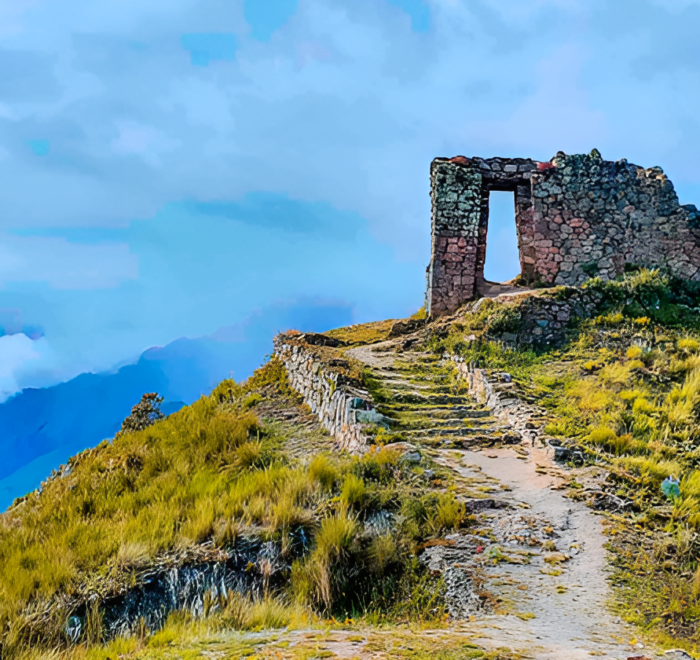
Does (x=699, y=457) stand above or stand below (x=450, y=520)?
above

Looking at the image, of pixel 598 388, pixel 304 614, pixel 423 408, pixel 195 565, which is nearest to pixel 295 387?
pixel 423 408

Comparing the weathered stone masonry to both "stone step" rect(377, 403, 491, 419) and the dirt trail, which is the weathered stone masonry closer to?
"stone step" rect(377, 403, 491, 419)

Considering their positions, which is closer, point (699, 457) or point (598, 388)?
point (699, 457)

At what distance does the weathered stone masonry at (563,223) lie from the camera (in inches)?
599

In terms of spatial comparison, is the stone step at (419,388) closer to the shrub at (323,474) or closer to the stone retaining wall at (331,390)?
the stone retaining wall at (331,390)

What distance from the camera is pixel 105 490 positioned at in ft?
27.0

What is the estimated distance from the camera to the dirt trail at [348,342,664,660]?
12.6 feet

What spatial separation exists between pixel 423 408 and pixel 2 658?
279 inches

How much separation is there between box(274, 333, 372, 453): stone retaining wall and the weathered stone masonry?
4.51m

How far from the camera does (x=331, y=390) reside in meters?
9.88

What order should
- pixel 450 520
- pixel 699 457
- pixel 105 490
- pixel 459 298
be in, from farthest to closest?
pixel 459 298
pixel 105 490
pixel 699 457
pixel 450 520

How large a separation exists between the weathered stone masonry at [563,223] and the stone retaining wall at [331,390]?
14.8 ft

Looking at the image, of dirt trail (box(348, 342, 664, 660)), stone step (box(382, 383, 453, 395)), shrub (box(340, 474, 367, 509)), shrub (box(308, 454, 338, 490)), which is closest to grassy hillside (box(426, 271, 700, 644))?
dirt trail (box(348, 342, 664, 660))

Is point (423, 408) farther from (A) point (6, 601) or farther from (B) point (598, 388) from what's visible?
(A) point (6, 601)
